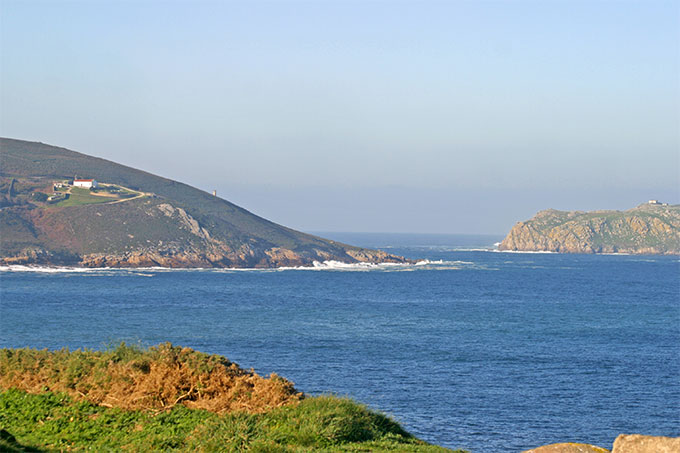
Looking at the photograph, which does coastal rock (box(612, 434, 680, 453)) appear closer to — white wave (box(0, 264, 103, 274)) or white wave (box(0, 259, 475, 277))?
white wave (box(0, 259, 475, 277))

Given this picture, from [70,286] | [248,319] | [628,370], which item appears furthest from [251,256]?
[628,370]

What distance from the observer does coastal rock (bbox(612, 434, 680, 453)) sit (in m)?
11.5

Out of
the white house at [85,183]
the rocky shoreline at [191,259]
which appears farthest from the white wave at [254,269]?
the white house at [85,183]

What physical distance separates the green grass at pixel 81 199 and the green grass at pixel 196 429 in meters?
152

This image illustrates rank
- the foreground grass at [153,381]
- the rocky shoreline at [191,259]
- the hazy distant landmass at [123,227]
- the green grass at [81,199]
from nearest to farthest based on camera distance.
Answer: the foreground grass at [153,381], the rocky shoreline at [191,259], the hazy distant landmass at [123,227], the green grass at [81,199]

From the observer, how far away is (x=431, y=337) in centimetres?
5897

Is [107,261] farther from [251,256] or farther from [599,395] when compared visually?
[599,395]

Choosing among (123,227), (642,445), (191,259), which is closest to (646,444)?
(642,445)

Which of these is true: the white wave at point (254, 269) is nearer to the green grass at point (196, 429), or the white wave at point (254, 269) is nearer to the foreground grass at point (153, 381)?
the foreground grass at point (153, 381)

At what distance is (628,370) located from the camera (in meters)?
46.6

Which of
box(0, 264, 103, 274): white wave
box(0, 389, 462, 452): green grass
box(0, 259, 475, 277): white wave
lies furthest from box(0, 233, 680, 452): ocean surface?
box(0, 389, 462, 452): green grass

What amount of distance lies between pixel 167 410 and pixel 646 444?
10.6m

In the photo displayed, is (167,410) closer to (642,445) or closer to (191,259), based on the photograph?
(642,445)

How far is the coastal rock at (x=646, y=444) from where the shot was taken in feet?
37.9
